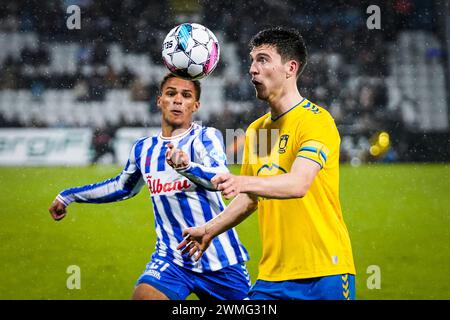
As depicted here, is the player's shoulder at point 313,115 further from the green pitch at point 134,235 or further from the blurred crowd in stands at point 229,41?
the blurred crowd in stands at point 229,41

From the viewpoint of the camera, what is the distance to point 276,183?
303cm

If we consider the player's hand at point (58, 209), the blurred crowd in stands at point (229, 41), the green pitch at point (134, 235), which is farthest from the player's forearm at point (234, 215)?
the blurred crowd in stands at point (229, 41)

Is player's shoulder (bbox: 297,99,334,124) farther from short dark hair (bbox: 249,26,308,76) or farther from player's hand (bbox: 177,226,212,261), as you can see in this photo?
player's hand (bbox: 177,226,212,261)

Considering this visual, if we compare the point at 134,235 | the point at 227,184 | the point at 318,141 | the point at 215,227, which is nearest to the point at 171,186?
the point at 215,227

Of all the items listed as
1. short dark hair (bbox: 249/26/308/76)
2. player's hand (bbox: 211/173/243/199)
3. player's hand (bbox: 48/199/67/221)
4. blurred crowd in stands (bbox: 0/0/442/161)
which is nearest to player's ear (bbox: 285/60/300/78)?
short dark hair (bbox: 249/26/308/76)

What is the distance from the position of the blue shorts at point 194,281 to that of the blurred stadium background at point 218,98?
422 cm

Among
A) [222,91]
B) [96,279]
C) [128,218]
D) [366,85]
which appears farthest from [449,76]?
[96,279]

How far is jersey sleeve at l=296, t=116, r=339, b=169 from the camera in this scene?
3.20 meters

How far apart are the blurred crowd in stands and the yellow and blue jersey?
28.0 ft

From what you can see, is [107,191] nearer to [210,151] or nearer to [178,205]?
[178,205]

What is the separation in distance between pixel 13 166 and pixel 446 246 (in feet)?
21.5

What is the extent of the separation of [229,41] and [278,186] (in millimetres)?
9969

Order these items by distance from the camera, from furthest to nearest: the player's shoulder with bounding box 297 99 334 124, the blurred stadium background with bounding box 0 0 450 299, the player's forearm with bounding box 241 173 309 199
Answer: the blurred stadium background with bounding box 0 0 450 299, the player's shoulder with bounding box 297 99 334 124, the player's forearm with bounding box 241 173 309 199

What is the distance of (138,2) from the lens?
13.1 metres
